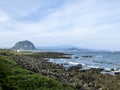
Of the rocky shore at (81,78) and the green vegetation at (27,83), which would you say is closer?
the green vegetation at (27,83)

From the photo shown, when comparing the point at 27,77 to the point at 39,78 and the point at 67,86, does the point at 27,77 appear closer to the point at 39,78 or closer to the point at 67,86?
the point at 39,78

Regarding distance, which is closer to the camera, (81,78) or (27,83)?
(27,83)

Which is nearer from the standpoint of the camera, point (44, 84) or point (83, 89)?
point (44, 84)

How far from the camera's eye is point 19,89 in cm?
1766

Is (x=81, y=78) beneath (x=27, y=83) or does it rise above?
beneath

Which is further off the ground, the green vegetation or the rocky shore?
the green vegetation

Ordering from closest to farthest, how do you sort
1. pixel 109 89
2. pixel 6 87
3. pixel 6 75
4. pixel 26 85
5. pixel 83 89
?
1. pixel 6 87
2. pixel 26 85
3. pixel 6 75
4. pixel 83 89
5. pixel 109 89

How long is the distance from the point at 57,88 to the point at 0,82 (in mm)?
4066

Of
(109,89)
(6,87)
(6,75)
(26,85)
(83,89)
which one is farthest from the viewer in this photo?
(109,89)

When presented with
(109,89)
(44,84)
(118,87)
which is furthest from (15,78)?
(118,87)

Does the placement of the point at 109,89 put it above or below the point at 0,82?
below

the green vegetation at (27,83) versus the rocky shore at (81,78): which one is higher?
the green vegetation at (27,83)

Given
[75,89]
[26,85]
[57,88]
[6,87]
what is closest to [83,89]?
[75,89]

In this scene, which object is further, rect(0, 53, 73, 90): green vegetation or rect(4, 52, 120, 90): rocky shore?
rect(4, 52, 120, 90): rocky shore
